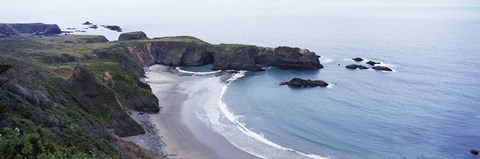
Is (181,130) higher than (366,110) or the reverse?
the reverse

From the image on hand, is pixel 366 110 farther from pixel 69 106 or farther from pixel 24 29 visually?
pixel 24 29

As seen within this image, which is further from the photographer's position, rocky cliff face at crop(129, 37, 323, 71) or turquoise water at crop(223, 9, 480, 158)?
rocky cliff face at crop(129, 37, 323, 71)

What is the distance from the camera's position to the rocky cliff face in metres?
110

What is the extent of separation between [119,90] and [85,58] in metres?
25.2

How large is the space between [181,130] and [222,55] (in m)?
55.8

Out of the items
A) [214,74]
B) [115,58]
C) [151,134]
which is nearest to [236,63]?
[214,74]

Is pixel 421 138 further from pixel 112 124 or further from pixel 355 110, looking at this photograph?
pixel 112 124

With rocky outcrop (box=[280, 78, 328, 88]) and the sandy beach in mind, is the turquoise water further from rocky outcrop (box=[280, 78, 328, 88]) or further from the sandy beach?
the sandy beach

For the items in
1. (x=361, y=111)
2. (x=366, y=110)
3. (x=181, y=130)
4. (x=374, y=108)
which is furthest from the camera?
(x=374, y=108)

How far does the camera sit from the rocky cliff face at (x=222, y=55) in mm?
109750

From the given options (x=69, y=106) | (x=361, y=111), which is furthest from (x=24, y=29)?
(x=361, y=111)

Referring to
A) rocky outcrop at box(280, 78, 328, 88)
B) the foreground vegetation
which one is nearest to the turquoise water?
rocky outcrop at box(280, 78, 328, 88)

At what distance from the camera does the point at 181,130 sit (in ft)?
188

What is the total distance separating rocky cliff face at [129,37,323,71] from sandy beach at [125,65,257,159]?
24563 millimetres
